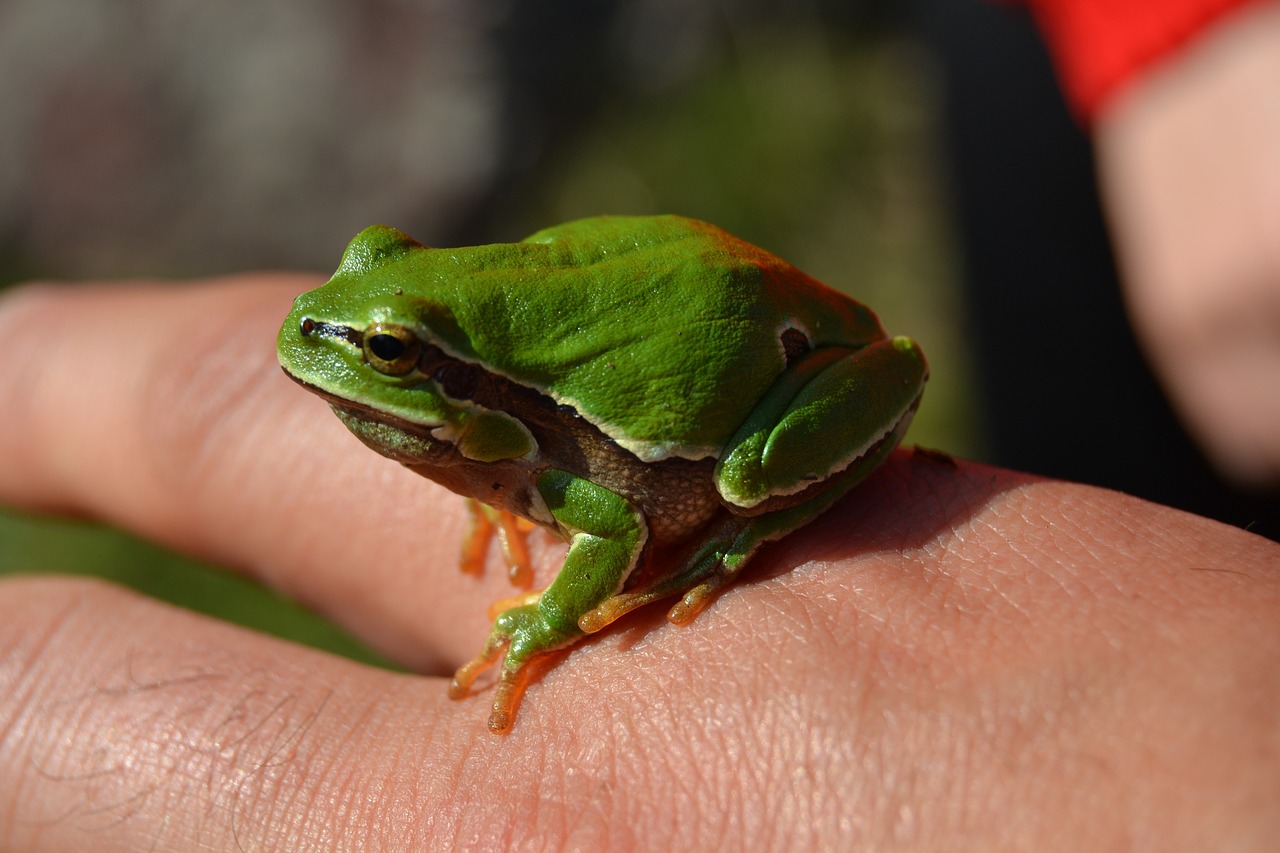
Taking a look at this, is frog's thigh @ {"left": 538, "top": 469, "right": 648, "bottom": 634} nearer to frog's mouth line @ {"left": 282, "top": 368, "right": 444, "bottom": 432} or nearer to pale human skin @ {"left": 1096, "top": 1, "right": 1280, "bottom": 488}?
frog's mouth line @ {"left": 282, "top": 368, "right": 444, "bottom": 432}

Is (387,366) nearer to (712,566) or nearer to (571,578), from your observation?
(571,578)

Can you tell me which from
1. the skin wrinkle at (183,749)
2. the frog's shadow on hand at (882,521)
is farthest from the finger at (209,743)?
the frog's shadow on hand at (882,521)

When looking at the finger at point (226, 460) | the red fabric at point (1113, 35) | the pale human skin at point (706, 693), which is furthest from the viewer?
the red fabric at point (1113, 35)

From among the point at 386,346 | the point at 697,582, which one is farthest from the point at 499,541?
the point at 386,346

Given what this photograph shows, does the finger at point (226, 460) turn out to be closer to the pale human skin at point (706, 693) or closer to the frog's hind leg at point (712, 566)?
the pale human skin at point (706, 693)

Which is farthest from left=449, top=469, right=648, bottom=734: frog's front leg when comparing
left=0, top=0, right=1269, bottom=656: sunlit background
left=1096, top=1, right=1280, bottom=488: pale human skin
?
left=0, top=0, right=1269, bottom=656: sunlit background

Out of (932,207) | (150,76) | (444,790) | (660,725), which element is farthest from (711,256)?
(150,76)
